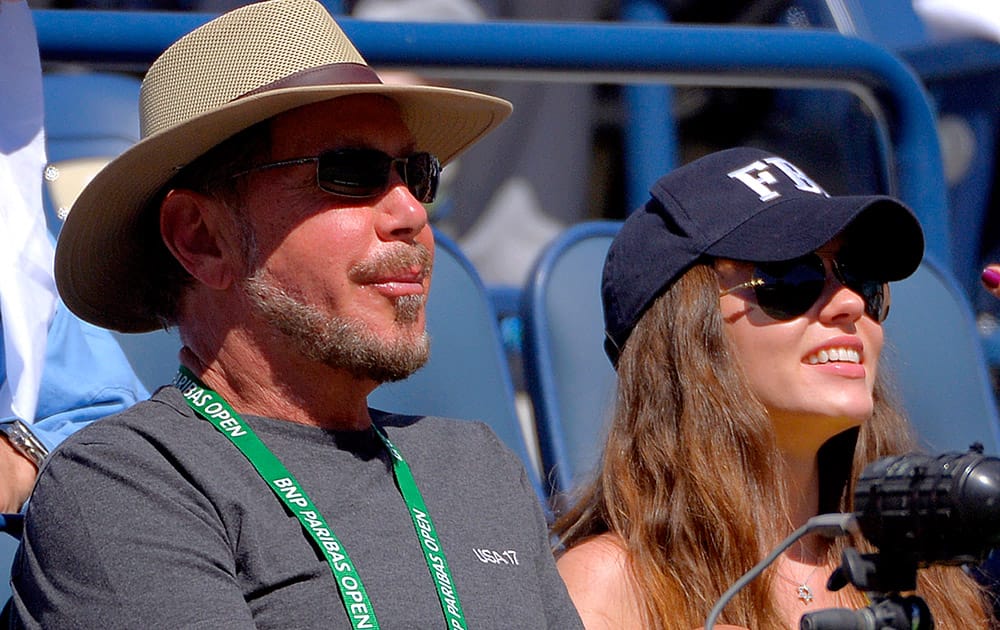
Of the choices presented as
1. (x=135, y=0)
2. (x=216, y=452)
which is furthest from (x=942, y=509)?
(x=135, y=0)

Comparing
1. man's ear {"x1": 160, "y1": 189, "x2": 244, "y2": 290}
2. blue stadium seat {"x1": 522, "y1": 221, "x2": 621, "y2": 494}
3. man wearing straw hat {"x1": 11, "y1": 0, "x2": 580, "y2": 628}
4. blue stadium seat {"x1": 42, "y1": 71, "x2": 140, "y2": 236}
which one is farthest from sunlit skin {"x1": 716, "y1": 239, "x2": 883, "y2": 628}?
blue stadium seat {"x1": 42, "y1": 71, "x2": 140, "y2": 236}

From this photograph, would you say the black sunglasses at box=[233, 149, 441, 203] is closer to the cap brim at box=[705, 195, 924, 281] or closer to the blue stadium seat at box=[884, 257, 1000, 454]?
the cap brim at box=[705, 195, 924, 281]

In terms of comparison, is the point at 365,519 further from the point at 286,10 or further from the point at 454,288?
the point at 454,288

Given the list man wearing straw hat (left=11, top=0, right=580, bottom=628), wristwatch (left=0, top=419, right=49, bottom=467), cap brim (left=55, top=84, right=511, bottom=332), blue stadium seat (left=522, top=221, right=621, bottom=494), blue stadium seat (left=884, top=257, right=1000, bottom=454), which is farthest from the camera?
blue stadium seat (left=884, top=257, right=1000, bottom=454)

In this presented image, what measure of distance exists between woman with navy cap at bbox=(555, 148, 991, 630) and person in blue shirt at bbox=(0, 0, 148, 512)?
91cm

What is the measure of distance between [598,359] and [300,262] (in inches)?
48.7

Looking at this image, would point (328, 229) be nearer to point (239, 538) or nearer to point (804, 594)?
point (239, 538)

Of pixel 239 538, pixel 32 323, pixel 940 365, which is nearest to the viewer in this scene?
pixel 239 538

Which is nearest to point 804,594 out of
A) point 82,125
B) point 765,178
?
point 765,178

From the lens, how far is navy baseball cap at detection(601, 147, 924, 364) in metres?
2.68

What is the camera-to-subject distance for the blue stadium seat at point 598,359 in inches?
132

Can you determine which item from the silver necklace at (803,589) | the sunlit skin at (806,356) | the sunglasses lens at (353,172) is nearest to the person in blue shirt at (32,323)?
the sunglasses lens at (353,172)

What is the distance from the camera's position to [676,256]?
9.04ft

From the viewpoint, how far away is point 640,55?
12.7 feet
